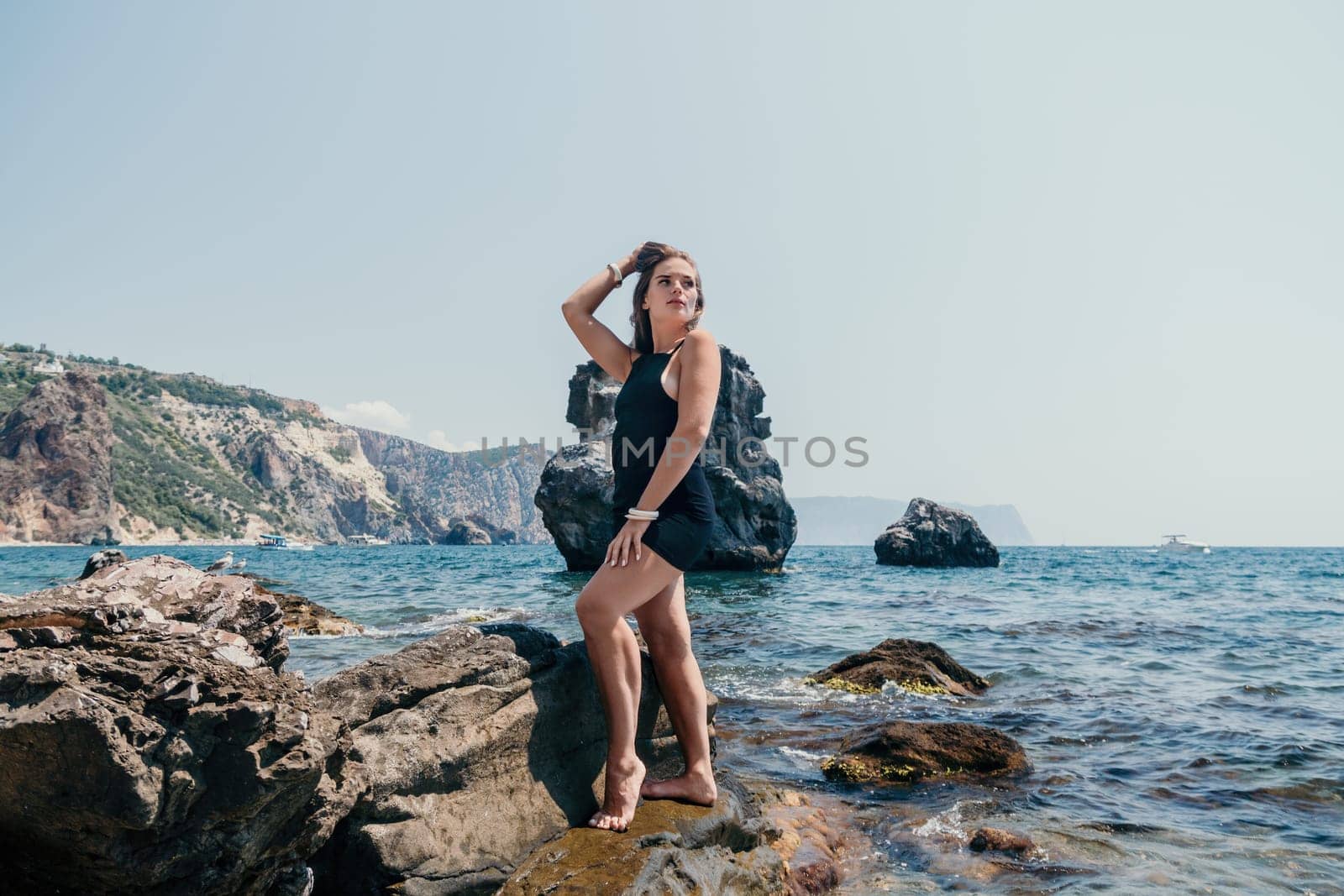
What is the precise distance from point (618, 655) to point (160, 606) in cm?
237

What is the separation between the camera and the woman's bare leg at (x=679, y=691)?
14.5 feet

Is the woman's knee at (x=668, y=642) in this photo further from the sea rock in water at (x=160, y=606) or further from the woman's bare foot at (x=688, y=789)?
the sea rock in water at (x=160, y=606)

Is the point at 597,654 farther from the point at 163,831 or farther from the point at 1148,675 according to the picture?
the point at 1148,675

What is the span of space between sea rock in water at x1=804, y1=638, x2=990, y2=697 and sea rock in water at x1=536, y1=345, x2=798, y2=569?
2520cm

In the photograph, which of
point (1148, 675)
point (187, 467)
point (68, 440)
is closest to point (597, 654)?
point (1148, 675)

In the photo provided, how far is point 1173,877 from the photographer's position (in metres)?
5.27

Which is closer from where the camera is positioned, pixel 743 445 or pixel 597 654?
pixel 597 654

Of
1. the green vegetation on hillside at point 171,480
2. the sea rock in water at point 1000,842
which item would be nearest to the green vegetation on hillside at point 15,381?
the green vegetation on hillside at point 171,480

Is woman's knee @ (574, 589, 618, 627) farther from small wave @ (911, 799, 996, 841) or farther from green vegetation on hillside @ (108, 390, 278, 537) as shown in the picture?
green vegetation on hillside @ (108, 390, 278, 537)

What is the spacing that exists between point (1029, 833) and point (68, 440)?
A: 11556cm

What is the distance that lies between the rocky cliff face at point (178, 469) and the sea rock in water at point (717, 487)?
7.88 meters

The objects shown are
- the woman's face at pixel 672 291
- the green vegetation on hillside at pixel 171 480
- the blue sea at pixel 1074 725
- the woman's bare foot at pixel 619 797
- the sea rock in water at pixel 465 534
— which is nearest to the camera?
the woman's bare foot at pixel 619 797

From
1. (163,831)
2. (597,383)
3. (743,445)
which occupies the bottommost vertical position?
(163,831)

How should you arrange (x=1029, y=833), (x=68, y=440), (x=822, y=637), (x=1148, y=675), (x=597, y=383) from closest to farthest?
(x=1029, y=833) → (x=1148, y=675) → (x=822, y=637) → (x=597, y=383) → (x=68, y=440)
